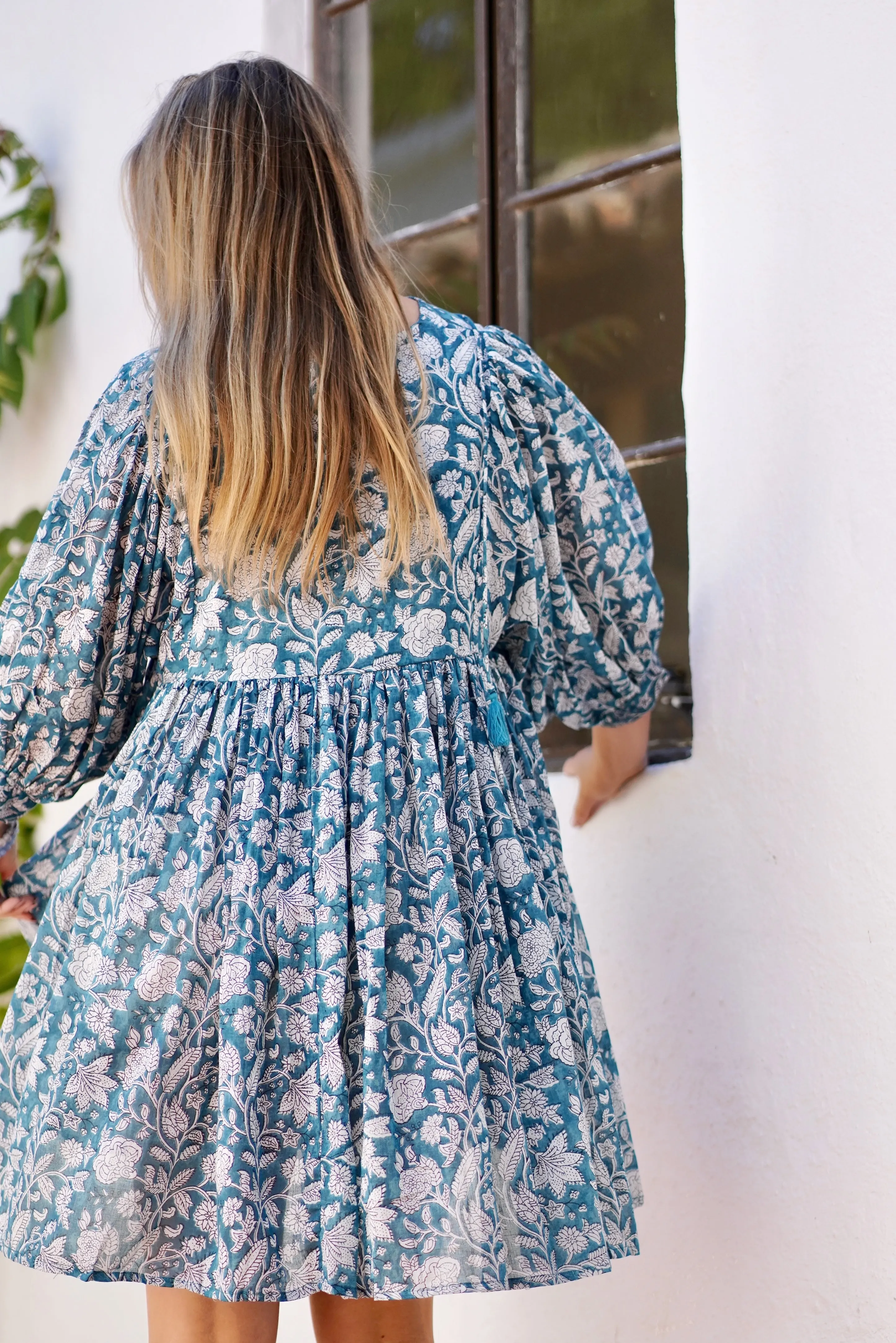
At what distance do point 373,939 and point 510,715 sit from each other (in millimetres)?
281

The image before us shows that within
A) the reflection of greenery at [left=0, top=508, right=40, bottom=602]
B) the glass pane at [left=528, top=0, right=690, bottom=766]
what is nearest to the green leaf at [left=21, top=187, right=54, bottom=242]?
the reflection of greenery at [left=0, top=508, right=40, bottom=602]

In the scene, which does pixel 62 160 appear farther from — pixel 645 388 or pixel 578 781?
pixel 578 781

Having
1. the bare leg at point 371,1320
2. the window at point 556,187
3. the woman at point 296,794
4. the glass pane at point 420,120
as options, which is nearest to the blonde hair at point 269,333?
the woman at point 296,794

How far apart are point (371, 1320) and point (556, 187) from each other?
1.38 metres

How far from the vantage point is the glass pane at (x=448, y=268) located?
1.95m

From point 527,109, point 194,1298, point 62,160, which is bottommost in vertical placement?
point 194,1298

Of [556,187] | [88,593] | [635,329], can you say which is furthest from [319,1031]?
[556,187]

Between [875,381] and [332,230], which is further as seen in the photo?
[875,381]

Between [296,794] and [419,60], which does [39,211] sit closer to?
[419,60]

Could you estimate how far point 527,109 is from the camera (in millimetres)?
1906

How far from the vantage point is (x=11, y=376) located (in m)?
2.36

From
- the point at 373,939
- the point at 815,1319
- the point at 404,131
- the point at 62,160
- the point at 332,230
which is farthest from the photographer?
the point at 62,160

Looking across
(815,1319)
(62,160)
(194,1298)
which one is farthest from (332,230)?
(62,160)

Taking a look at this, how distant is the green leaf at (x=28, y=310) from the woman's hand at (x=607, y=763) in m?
1.33
